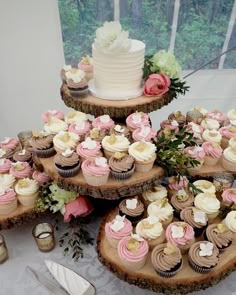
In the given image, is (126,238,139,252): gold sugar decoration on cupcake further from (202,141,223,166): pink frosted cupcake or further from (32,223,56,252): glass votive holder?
(202,141,223,166): pink frosted cupcake

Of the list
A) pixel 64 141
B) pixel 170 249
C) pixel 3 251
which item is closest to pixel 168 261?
pixel 170 249

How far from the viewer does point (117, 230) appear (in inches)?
50.3

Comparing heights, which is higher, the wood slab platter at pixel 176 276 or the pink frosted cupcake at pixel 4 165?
the pink frosted cupcake at pixel 4 165

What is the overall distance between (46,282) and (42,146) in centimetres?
57

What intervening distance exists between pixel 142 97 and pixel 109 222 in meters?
0.57

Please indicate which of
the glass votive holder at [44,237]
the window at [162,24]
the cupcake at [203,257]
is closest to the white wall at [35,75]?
the window at [162,24]

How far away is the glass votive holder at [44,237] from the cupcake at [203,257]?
2.10 ft

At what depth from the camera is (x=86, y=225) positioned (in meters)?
1.67

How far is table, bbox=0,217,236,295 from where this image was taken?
1364 millimetres

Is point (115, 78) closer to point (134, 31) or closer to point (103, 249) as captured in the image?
point (103, 249)

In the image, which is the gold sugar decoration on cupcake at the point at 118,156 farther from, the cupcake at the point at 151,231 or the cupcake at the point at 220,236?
the cupcake at the point at 220,236

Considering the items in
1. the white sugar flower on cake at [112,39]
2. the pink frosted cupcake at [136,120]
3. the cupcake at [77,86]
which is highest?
the white sugar flower on cake at [112,39]

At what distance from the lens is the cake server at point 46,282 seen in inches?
51.5

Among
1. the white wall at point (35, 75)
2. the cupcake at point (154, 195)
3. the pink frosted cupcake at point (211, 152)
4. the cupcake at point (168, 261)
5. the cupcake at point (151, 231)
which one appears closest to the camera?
the cupcake at point (168, 261)
